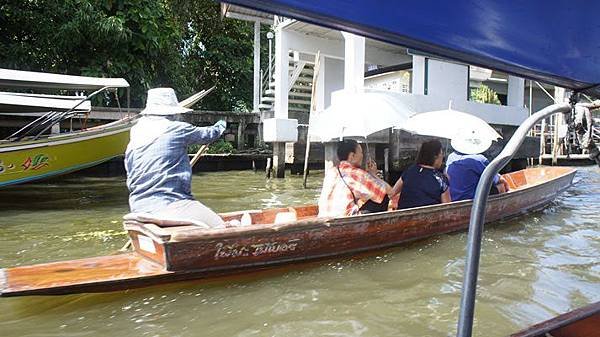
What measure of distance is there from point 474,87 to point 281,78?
11985 mm

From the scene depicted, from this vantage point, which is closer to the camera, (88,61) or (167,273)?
(167,273)

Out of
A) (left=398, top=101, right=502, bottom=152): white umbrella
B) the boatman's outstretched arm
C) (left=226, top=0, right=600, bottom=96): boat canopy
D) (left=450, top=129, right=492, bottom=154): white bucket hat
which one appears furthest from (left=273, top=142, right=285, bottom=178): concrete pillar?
(left=226, top=0, right=600, bottom=96): boat canopy

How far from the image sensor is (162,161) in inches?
159

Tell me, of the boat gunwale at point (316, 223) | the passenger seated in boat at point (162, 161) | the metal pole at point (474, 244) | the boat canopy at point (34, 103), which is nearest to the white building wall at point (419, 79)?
the boat gunwale at point (316, 223)

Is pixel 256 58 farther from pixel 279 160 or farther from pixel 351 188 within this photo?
pixel 351 188

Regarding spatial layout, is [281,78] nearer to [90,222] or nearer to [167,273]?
[90,222]

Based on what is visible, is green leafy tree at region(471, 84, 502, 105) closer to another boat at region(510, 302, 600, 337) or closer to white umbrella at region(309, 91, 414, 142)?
white umbrella at region(309, 91, 414, 142)

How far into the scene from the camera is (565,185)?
359 inches

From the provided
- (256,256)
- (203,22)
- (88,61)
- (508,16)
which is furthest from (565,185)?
(203,22)

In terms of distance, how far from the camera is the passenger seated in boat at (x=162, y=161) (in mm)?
4059

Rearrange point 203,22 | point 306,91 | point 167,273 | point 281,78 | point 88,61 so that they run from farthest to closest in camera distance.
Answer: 1. point 203,22
2. point 306,91
3. point 88,61
4. point 281,78
5. point 167,273

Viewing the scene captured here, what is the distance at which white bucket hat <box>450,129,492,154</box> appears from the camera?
21.1 feet

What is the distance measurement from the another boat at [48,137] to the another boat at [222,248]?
524cm

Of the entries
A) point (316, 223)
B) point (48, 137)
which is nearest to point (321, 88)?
point (48, 137)
